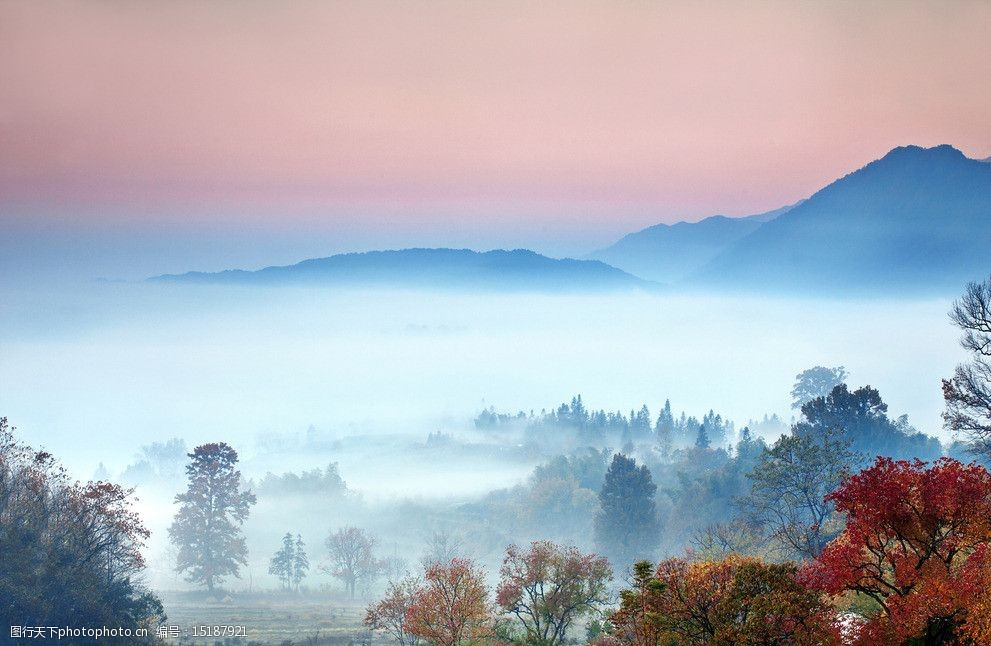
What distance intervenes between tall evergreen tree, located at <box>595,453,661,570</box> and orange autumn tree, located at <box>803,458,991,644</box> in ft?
220

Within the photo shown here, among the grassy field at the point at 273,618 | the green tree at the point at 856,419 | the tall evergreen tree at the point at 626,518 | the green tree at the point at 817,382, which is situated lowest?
the grassy field at the point at 273,618

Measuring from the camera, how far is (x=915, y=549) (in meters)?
26.2

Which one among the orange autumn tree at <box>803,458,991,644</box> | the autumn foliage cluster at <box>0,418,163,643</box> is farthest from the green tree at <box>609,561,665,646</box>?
the autumn foliage cluster at <box>0,418,163,643</box>

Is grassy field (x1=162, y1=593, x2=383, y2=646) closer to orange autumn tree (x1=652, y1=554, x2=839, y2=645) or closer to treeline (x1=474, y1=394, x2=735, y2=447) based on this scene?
orange autumn tree (x1=652, y1=554, x2=839, y2=645)

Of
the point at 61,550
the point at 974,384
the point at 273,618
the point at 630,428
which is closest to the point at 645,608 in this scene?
the point at 974,384

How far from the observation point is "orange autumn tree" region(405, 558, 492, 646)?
3991 cm

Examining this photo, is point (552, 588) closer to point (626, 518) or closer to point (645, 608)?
point (645, 608)

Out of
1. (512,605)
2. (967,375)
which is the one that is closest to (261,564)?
(512,605)

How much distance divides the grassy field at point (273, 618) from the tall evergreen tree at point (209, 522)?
3222 mm

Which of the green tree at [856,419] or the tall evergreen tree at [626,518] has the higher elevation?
the green tree at [856,419]

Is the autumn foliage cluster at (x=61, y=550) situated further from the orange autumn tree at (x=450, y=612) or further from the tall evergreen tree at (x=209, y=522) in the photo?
the tall evergreen tree at (x=209, y=522)

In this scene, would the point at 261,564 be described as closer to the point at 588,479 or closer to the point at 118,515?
the point at 588,479

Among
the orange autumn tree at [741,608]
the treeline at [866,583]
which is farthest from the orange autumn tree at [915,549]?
the orange autumn tree at [741,608]

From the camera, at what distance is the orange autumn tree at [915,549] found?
24.1 metres
